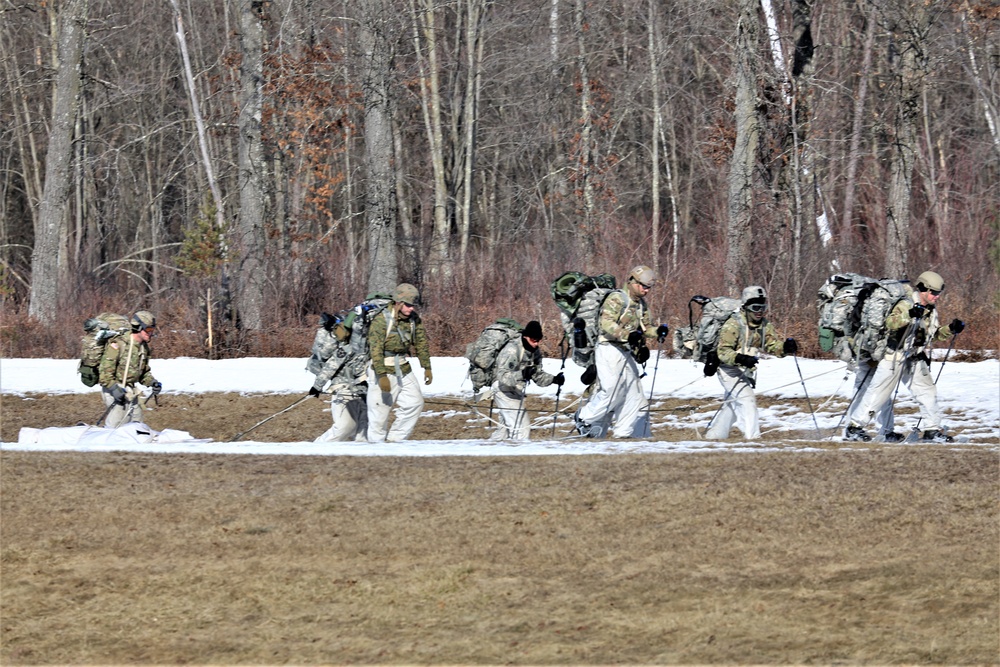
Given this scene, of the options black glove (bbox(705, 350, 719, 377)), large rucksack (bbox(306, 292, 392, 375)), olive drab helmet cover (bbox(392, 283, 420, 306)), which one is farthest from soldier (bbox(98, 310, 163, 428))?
black glove (bbox(705, 350, 719, 377))

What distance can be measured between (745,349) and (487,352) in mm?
2854

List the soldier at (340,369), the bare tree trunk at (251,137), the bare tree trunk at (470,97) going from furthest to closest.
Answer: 1. the bare tree trunk at (470,97)
2. the bare tree trunk at (251,137)
3. the soldier at (340,369)

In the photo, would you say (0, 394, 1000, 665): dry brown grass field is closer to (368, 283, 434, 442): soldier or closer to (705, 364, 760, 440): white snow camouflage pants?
(705, 364, 760, 440): white snow camouflage pants

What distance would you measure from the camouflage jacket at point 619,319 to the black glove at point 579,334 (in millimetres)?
208

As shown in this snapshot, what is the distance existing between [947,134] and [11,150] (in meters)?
30.0

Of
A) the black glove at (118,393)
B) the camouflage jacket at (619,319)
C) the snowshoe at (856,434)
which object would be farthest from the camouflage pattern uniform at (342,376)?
the snowshoe at (856,434)

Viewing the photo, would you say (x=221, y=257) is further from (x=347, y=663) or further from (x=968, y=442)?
(x=347, y=663)

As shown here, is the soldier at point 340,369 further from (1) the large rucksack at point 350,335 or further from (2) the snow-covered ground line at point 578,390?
(2) the snow-covered ground line at point 578,390

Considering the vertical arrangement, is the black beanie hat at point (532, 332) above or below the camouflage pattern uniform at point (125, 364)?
above

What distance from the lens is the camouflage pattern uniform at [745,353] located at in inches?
612

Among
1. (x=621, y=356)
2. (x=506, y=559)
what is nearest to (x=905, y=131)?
(x=621, y=356)

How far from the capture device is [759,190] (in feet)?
94.5

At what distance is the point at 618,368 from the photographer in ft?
51.2

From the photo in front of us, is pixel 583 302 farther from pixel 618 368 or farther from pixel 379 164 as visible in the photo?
pixel 379 164
